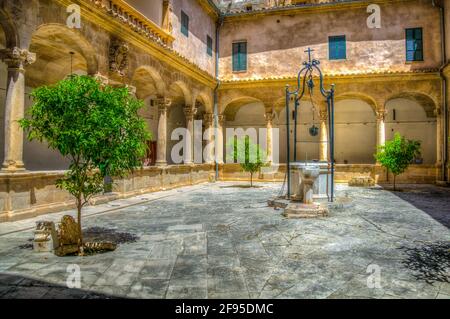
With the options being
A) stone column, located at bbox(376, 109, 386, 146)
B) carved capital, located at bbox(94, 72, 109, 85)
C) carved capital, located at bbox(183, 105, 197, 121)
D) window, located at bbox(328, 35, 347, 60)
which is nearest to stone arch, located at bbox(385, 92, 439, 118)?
stone column, located at bbox(376, 109, 386, 146)

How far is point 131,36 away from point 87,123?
7357 mm

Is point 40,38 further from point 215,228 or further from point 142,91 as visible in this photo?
point 215,228

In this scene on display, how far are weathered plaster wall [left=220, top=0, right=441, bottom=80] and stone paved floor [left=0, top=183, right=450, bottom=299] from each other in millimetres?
12318

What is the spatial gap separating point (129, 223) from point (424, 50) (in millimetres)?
17033

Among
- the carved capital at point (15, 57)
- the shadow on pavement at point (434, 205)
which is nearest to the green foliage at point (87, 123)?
the carved capital at point (15, 57)

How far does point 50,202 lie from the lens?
8.42 metres

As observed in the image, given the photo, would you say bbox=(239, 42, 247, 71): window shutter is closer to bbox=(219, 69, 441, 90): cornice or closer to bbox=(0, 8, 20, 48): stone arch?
bbox=(219, 69, 441, 90): cornice

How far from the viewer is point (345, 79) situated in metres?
17.4

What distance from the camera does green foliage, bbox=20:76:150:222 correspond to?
4738 millimetres

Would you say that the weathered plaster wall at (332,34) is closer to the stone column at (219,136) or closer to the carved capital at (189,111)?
the stone column at (219,136)

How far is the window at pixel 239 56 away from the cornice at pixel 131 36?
350cm

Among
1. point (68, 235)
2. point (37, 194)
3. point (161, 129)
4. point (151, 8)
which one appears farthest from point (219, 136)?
point (68, 235)

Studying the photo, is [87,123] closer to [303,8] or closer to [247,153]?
[247,153]

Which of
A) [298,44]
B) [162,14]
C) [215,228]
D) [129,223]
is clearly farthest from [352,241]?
[298,44]
